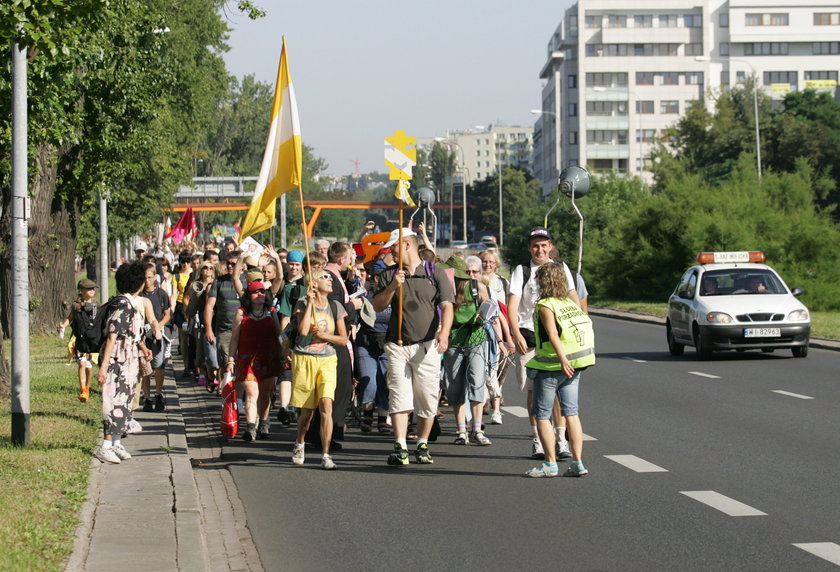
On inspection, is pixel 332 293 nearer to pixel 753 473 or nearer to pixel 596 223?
pixel 753 473

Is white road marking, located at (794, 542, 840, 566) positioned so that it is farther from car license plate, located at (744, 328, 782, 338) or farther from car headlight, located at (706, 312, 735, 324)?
car headlight, located at (706, 312, 735, 324)

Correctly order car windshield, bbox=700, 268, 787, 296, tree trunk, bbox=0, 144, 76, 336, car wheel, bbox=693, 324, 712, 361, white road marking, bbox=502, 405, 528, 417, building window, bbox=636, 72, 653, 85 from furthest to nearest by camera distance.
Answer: building window, bbox=636, 72, 653, 85
tree trunk, bbox=0, 144, 76, 336
car windshield, bbox=700, 268, 787, 296
car wheel, bbox=693, 324, 712, 361
white road marking, bbox=502, 405, 528, 417

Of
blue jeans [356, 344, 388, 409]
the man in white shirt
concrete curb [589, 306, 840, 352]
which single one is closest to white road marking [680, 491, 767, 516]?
the man in white shirt

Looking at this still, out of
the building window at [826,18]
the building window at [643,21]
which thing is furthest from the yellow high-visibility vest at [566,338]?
the building window at [826,18]

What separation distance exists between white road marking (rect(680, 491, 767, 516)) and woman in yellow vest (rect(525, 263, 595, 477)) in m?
0.98

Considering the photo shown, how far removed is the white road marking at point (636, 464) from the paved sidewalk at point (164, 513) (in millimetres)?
2957

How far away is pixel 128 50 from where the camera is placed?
25.2 metres

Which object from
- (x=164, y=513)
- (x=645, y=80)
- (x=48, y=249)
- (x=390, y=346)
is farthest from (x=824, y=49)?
(x=164, y=513)

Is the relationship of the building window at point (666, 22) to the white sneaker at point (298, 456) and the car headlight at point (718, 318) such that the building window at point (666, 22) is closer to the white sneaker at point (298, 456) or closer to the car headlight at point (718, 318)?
the car headlight at point (718, 318)

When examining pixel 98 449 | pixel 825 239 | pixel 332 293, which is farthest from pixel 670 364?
pixel 825 239

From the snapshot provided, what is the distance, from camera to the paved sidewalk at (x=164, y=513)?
6801mm

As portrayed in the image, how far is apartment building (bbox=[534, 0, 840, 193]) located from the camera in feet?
405

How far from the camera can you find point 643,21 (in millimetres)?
124125

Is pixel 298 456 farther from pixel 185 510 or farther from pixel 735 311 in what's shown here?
pixel 735 311
